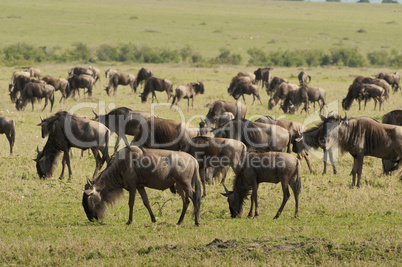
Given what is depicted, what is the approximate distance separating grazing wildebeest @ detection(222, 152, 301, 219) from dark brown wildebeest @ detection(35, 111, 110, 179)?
388 cm

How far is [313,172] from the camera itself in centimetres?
1377

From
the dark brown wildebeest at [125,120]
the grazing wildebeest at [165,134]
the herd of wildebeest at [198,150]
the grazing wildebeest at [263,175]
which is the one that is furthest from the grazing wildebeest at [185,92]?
the grazing wildebeest at [263,175]

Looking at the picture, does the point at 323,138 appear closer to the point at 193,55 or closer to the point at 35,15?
the point at 193,55

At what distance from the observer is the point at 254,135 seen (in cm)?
1300

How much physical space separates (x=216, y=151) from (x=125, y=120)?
3.55m

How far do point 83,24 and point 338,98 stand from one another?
74.0 metres

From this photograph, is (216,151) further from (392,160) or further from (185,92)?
(185,92)

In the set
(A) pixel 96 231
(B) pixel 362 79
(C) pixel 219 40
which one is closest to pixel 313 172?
(A) pixel 96 231

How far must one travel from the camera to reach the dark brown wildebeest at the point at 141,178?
30.4 ft

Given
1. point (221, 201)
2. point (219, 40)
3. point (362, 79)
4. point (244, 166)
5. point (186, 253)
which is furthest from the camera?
point (219, 40)

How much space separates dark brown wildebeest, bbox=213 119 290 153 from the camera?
12977 millimetres

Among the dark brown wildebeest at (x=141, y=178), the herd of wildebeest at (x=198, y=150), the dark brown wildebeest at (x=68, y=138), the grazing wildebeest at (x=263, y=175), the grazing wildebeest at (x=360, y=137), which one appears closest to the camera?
the dark brown wildebeest at (x=141, y=178)

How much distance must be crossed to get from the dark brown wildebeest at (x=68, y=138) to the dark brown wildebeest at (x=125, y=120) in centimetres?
86

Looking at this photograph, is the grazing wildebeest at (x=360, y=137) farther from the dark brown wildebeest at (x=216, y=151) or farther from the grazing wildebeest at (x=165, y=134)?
the grazing wildebeest at (x=165, y=134)
